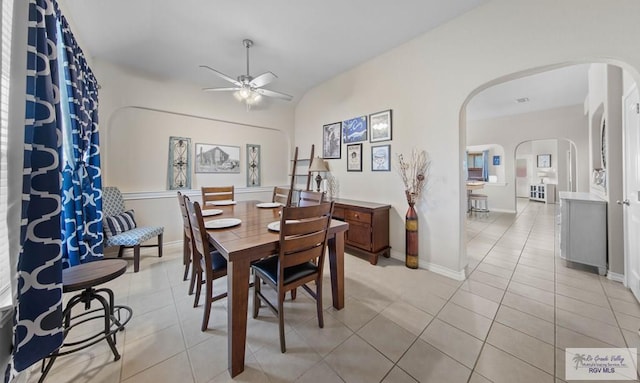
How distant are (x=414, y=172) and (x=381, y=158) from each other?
552 millimetres

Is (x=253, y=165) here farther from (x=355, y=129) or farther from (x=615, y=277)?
(x=615, y=277)

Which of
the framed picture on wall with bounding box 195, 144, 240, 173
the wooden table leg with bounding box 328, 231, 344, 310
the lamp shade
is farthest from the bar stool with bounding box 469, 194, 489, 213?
the framed picture on wall with bounding box 195, 144, 240, 173

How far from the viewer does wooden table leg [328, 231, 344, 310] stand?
200cm

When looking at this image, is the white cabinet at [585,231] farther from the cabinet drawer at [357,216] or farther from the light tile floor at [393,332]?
the cabinet drawer at [357,216]

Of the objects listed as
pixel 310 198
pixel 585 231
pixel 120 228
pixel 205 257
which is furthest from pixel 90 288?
pixel 585 231

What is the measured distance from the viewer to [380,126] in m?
3.35

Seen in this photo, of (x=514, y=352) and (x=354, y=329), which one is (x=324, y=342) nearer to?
(x=354, y=329)

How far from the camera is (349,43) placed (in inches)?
120

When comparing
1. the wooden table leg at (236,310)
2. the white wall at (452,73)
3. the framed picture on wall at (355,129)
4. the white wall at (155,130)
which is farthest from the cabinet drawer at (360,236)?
the white wall at (155,130)

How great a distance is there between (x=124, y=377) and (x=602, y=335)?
329 centimetres

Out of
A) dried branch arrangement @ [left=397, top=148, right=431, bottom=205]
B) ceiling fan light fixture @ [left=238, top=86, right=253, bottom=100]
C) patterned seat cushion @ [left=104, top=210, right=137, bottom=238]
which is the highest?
ceiling fan light fixture @ [left=238, top=86, right=253, bottom=100]

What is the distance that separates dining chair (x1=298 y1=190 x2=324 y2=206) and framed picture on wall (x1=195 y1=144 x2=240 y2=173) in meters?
2.23

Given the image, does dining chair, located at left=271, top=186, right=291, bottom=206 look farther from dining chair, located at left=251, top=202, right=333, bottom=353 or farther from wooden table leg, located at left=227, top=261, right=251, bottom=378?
wooden table leg, located at left=227, top=261, right=251, bottom=378

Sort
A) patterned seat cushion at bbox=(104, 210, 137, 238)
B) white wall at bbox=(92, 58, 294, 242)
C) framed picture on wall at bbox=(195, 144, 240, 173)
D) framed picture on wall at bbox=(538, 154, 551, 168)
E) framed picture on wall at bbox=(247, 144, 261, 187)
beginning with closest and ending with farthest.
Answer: patterned seat cushion at bbox=(104, 210, 137, 238), white wall at bbox=(92, 58, 294, 242), framed picture on wall at bbox=(195, 144, 240, 173), framed picture on wall at bbox=(247, 144, 261, 187), framed picture on wall at bbox=(538, 154, 551, 168)
